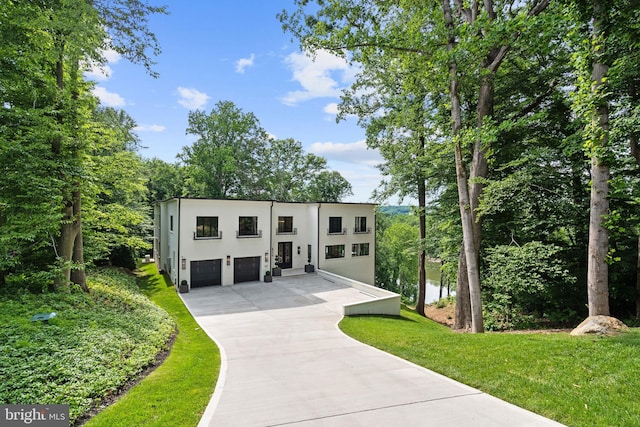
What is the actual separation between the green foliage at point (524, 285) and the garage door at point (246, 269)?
12731 mm

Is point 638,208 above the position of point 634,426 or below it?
above

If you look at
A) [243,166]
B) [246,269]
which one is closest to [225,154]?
[243,166]

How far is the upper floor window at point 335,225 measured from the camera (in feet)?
72.4

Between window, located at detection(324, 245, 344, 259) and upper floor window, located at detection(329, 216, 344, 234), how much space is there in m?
1.11

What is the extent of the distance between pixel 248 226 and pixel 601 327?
53.9 ft

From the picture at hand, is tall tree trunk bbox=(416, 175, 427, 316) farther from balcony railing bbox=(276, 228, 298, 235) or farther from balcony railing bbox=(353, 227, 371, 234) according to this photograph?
balcony railing bbox=(276, 228, 298, 235)

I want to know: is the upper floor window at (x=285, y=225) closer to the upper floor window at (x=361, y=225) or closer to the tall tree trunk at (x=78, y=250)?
the upper floor window at (x=361, y=225)

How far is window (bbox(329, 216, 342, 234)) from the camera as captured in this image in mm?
22070

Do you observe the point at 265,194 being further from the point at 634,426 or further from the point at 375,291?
the point at 634,426

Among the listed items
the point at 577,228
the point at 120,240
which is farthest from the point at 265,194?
the point at 577,228

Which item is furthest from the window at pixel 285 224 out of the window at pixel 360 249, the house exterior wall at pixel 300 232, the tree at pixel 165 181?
the tree at pixel 165 181

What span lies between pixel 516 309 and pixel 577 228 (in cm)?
392

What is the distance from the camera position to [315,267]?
2159cm

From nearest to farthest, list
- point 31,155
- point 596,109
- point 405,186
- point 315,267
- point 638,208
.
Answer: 1. point 596,109
2. point 31,155
3. point 638,208
4. point 405,186
5. point 315,267
